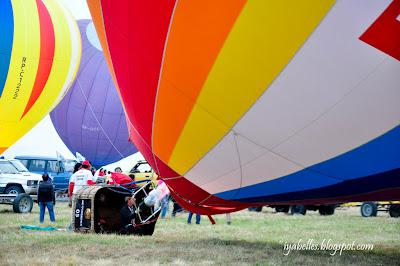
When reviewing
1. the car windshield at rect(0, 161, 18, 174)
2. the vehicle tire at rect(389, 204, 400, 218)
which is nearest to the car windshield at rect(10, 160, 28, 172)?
the car windshield at rect(0, 161, 18, 174)

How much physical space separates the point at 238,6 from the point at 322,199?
2.70 m

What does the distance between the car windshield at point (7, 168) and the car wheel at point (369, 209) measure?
11.9 meters

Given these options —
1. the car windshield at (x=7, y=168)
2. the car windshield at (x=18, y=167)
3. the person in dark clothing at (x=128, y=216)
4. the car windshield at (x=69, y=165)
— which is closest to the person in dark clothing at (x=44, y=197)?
the person in dark clothing at (x=128, y=216)

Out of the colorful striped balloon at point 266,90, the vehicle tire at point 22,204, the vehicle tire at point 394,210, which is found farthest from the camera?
the vehicle tire at point 394,210

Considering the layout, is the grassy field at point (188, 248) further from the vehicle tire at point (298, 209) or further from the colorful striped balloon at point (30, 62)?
the vehicle tire at point (298, 209)

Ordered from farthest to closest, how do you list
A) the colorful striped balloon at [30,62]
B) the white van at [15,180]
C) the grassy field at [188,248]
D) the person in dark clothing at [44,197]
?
the white van at [15,180], the person in dark clothing at [44,197], the colorful striped balloon at [30,62], the grassy field at [188,248]

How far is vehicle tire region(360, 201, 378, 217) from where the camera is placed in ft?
63.7

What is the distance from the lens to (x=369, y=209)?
64.2ft

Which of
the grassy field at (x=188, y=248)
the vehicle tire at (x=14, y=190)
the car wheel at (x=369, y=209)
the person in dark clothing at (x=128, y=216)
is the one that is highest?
the car wheel at (x=369, y=209)

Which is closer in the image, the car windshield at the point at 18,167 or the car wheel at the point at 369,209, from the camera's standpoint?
the car wheel at the point at 369,209

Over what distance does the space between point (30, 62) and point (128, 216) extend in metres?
4.64

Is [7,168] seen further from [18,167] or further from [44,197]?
[44,197]

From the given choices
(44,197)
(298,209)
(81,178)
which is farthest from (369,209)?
(44,197)

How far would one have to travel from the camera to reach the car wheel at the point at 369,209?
1941 cm
